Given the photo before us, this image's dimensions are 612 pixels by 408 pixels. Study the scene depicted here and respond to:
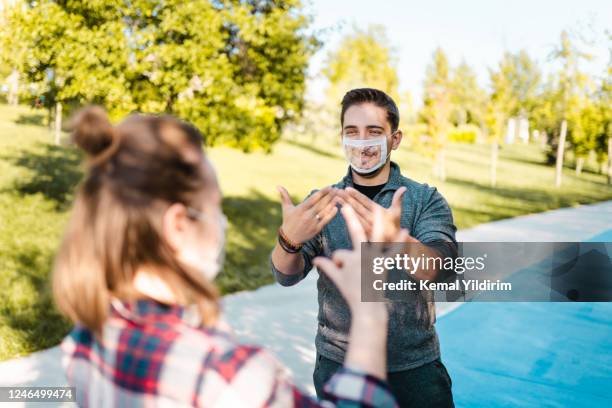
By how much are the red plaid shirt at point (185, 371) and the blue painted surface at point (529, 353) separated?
12.4 feet

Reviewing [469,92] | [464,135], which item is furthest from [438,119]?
[464,135]

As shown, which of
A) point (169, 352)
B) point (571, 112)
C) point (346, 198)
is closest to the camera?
point (169, 352)

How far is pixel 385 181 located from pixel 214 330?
1.52 meters

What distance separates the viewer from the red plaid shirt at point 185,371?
1047mm

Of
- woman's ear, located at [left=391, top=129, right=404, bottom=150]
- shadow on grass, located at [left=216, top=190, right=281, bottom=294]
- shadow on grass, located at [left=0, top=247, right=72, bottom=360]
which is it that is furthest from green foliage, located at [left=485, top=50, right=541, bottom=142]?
woman's ear, located at [left=391, top=129, right=404, bottom=150]

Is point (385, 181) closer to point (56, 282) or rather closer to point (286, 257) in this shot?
point (286, 257)

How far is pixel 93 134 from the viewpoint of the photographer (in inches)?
43.4

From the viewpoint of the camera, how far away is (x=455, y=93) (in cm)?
2688

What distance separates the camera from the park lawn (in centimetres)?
606

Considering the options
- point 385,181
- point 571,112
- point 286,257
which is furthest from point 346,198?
point 571,112

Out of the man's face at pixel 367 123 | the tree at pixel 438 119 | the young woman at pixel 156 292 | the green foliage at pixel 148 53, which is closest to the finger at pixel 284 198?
the man's face at pixel 367 123

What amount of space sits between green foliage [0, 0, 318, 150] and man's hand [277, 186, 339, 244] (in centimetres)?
599

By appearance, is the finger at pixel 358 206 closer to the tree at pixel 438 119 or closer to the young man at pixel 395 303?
the young man at pixel 395 303

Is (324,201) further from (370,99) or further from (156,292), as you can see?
(156,292)
